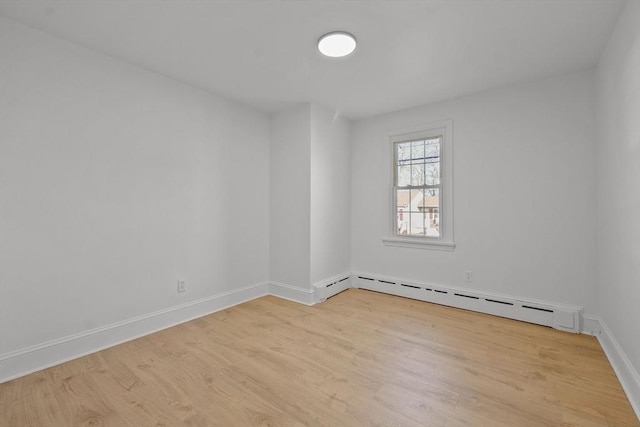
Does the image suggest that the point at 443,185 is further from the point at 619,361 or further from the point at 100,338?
the point at 100,338

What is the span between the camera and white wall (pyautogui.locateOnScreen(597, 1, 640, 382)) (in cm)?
186

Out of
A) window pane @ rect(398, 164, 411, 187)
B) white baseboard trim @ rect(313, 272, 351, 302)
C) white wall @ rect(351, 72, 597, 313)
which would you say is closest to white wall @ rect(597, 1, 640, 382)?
white wall @ rect(351, 72, 597, 313)

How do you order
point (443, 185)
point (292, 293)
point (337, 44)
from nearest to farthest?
1. point (337, 44)
2. point (443, 185)
3. point (292, 293)

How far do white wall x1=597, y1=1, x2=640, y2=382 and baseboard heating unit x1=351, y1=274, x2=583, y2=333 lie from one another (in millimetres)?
307

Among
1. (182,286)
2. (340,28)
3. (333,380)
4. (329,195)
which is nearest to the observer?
(333,380)

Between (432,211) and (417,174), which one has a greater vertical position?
(417,174)

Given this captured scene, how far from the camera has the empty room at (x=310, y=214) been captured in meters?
1.95

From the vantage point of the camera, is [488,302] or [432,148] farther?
[432,148]

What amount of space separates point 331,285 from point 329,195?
1323mm

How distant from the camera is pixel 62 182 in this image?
2350 millimetres

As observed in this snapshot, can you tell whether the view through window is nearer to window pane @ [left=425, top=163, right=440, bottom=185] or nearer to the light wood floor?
window pane @ [left=425, top=163, right=440, bottom=185]

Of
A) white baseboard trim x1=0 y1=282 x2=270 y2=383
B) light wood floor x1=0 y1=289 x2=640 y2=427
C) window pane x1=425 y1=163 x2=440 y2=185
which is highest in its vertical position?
window pane x1=425 y1=163 x2=440 y2=185

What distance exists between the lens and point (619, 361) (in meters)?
2.10

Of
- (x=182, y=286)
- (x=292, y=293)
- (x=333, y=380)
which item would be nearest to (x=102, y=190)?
(x=182, y=286)
